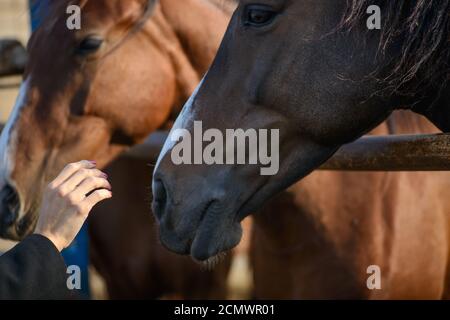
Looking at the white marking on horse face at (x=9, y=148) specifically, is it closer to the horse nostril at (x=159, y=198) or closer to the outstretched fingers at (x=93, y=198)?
the horse nostril at (x=159, y=198)

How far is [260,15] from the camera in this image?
1.44m

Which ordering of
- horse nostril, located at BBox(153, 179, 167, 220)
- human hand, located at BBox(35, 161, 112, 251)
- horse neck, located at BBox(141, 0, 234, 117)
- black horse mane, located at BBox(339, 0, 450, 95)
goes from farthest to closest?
horse neck, located at BBox(141, 0, 234, 117) < horse nostril, located at BBox(153, 179, 167, 220) < black horse mane, located at BBox(339, 0, 450, 95) < human hand, located at BBox(35, 161, 112, 251)

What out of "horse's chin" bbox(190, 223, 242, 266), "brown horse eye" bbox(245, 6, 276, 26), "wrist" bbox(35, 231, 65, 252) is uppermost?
"brown horse eye" bbox(245, 6, 276, 26)

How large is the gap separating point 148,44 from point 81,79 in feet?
0.75

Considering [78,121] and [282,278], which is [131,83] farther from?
[282,278]

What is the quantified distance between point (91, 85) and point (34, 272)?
119 centimetres

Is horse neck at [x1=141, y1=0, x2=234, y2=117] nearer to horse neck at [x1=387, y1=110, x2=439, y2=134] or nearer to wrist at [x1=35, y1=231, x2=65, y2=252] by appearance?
horse neck at [x1=387, y1=110, x2=439, y2=134]

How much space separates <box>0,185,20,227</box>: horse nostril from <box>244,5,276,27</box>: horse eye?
3.53 feet

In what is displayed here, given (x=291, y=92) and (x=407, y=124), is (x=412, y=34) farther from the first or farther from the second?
(x=407, y=124)

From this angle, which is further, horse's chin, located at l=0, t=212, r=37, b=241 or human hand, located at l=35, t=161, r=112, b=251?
horse's chin, located at l=0, t=212, r=37, b=241

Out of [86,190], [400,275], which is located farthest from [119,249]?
[86,190]

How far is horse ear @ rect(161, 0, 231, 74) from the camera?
91.8 inches

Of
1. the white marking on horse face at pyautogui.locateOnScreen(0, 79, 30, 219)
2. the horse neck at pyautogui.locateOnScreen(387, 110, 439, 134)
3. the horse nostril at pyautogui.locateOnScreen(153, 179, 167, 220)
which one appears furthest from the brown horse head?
the horse nostril at pyautogui.locateOnScreen(153, 179, 167, 220)

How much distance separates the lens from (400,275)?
6.81ft
